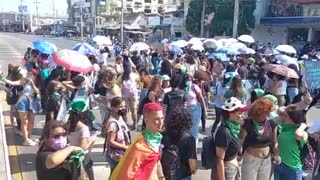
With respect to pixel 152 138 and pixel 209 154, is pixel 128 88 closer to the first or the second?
pixel 209 154

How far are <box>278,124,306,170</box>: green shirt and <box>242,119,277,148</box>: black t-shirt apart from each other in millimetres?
214

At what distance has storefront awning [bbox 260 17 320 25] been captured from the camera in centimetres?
4513

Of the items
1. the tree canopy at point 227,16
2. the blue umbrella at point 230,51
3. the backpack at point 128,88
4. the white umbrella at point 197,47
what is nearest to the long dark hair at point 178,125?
the backpack at point 128,88

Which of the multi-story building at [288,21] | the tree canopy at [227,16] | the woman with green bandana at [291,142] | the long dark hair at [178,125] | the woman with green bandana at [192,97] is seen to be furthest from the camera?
the tree canopy at [227,16]

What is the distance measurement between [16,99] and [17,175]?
2.73 meters

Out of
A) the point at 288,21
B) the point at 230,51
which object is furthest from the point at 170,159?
the point at 288,21

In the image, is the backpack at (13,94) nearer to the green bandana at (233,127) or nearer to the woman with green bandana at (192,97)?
the woman with green bandana at (192,97)

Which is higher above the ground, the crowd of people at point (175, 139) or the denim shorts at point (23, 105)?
the crowd of people at point (175, 139)

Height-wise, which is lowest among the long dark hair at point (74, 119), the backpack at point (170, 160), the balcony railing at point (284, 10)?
the backpack at point (170, 160)

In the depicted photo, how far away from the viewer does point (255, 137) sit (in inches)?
197

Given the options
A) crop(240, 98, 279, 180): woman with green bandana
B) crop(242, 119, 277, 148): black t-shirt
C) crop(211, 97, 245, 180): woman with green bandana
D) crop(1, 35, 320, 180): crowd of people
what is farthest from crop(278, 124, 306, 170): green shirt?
crop(211, 97, 245, 180): woman with green bandana

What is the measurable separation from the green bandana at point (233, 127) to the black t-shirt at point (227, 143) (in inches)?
1.7

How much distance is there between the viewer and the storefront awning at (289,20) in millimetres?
45131

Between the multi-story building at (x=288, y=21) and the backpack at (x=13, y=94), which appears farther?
the multi-story building at (x=288, y=21)
